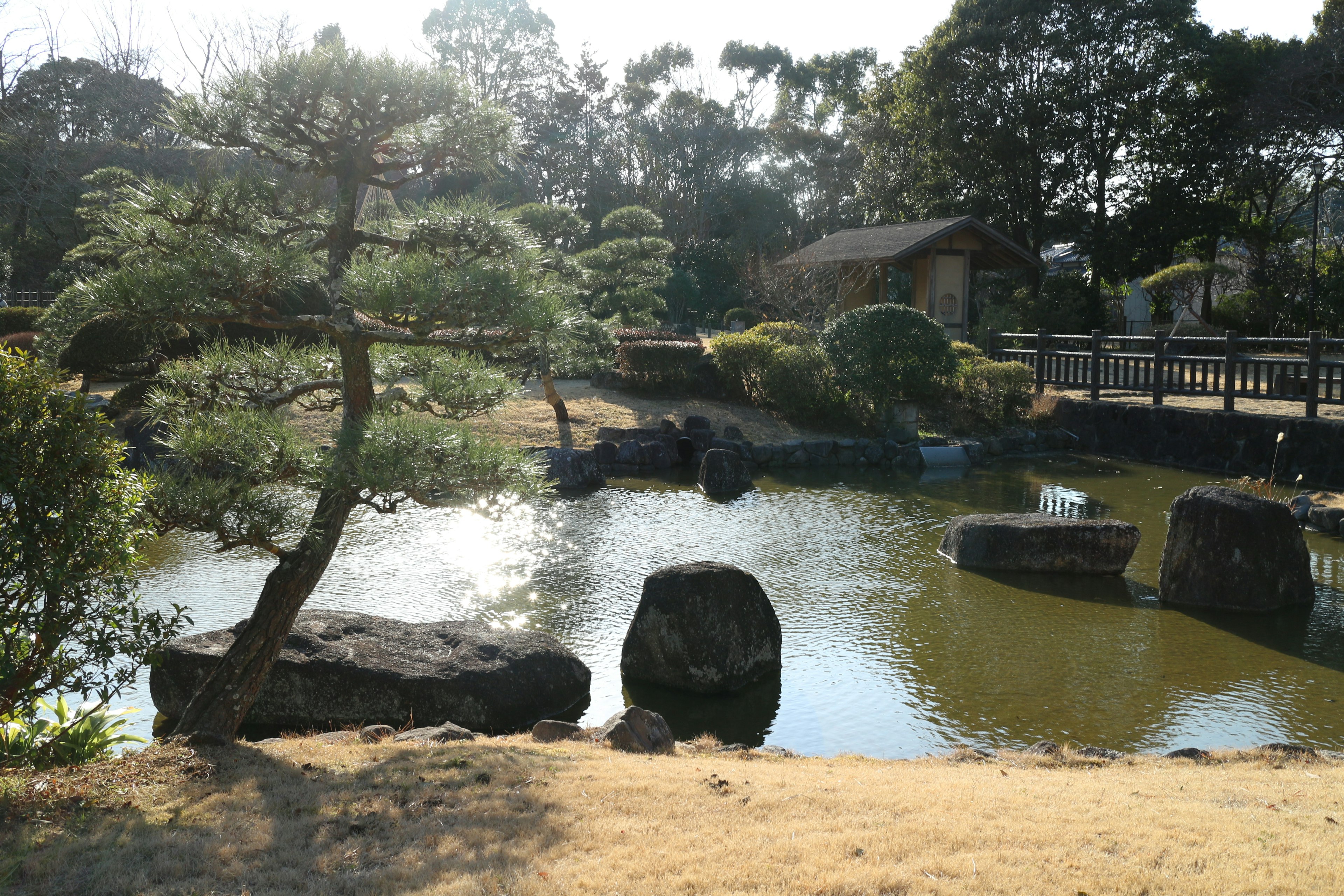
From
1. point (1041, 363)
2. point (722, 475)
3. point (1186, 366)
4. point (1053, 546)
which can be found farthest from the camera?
point (1186, 366)

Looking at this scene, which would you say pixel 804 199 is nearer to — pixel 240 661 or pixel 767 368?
pixel 767 368

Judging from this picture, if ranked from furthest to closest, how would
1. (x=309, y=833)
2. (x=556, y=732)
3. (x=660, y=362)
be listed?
1. (x=660, y=362)
2. (x=556, y=732)
3. (x=309, y=833)

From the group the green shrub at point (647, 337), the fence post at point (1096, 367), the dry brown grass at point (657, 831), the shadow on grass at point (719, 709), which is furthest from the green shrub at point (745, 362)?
the dry brown grass at point (657, 831)

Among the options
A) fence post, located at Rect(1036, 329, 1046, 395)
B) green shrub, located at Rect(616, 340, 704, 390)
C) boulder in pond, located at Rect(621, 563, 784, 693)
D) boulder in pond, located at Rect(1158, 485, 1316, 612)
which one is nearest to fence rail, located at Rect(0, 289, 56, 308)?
green shrub, located at Rect(616, 340, 704, 390)

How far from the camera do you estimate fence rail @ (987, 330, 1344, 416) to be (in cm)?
1404

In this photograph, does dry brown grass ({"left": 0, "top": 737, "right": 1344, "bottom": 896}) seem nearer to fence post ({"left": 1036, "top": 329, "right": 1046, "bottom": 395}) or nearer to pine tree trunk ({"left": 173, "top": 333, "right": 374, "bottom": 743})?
pine tree trunk ({"left": 173, "top": 333, "right": 374, "bottom": 743})

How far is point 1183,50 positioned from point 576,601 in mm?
26833

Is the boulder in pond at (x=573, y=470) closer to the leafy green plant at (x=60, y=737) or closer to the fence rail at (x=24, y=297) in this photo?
the leafy green plant at (x=60, y=737)

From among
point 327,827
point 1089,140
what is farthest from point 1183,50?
point 327,827

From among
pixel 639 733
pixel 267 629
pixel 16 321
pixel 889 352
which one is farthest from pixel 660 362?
pixel 16 321

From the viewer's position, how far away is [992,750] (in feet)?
17.9

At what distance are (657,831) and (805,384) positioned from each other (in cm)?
1454

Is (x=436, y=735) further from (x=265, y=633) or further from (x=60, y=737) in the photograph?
(x=60, y=737)

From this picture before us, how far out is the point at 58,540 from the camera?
361cm
